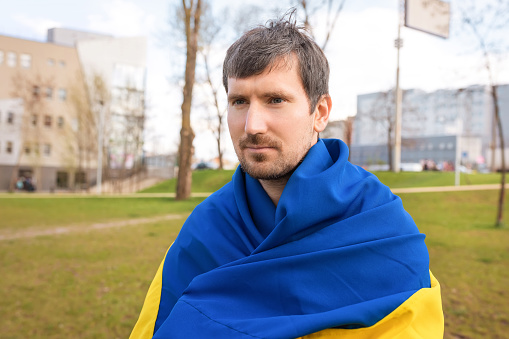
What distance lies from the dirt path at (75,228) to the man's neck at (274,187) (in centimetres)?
1139

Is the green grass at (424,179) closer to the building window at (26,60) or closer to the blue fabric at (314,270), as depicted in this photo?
the blue fabric at (314,270)

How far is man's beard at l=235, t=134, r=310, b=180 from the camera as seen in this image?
1692 millimetres

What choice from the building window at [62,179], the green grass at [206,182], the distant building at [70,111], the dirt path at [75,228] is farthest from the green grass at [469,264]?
the building window at [62,179]

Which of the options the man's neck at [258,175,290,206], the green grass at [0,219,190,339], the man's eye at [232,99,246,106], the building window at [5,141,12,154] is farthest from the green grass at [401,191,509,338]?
the building window at [5,141,12,154]

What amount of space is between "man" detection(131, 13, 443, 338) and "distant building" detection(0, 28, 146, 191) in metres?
38.6

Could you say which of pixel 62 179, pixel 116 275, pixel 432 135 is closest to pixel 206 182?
pixel 116 275

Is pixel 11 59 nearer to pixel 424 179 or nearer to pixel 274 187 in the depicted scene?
pixel 424 179

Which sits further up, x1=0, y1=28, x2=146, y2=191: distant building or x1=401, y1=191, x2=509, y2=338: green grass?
x1=0, y1=28, x2=146, y2=191: distant building

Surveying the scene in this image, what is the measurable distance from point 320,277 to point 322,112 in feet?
2.48

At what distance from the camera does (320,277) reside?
1.50 meters

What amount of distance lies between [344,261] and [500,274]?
→ 7535mm

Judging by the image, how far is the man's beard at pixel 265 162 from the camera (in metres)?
1.69

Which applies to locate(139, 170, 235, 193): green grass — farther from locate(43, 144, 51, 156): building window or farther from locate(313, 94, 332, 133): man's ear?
locate(313, 94, 332, 133): man's ear

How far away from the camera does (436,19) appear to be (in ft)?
36.2
